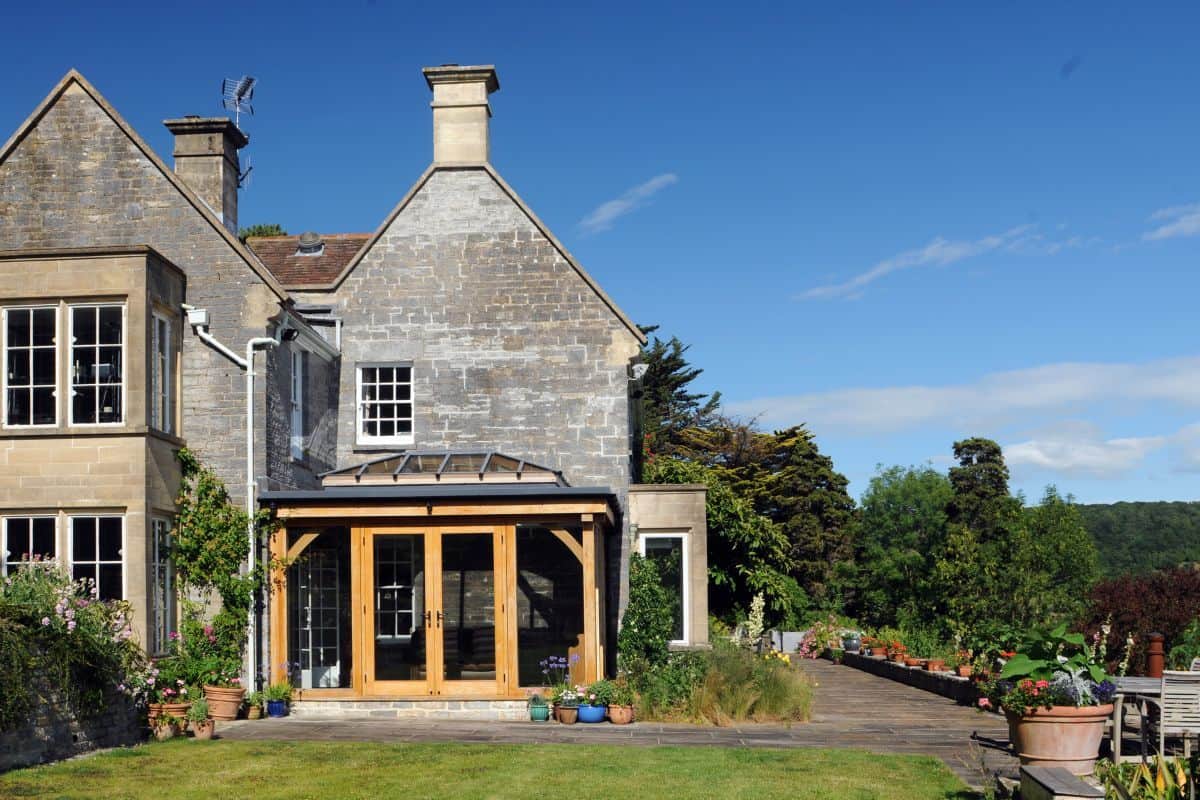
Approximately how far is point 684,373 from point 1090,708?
48.4 meters

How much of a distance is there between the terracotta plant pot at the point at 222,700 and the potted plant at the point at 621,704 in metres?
5.29

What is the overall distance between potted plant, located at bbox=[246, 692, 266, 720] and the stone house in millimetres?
774

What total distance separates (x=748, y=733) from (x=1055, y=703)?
6042mm

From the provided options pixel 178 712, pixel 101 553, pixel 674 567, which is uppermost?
pixel 101 553

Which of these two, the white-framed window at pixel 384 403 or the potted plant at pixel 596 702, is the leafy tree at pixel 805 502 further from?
the potted plant at pixel 596 702


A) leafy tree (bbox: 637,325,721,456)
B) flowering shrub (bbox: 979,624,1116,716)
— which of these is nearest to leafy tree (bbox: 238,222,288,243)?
leafy tree (bbox: 637,325,721,456)

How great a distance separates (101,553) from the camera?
18.8 meters

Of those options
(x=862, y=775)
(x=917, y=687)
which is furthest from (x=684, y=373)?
(x=862, y=775)

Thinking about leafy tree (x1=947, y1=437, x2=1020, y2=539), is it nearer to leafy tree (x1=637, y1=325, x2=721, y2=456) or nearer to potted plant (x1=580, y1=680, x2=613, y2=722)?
leafy tree (x1=637, y1=325, x2=721, y2=456)

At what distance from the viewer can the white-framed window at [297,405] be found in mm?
22250

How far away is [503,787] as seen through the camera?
1316cm

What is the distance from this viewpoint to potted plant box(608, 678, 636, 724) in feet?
62.9

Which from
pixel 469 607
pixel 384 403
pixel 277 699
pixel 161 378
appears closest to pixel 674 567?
pixel 469 607

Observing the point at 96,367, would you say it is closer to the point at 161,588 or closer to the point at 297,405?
the point at 161,588
